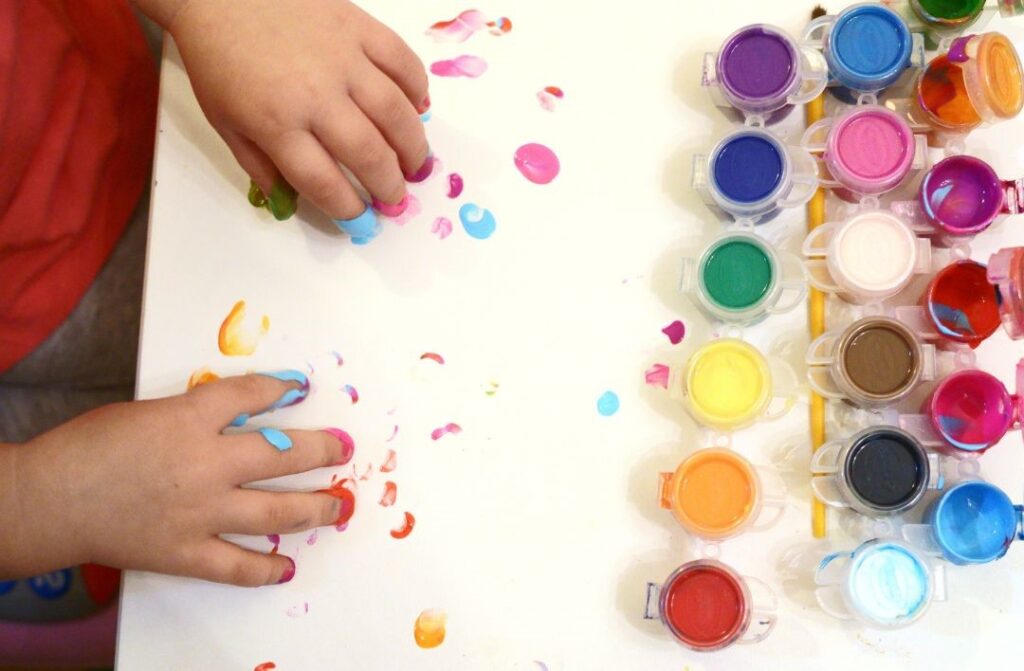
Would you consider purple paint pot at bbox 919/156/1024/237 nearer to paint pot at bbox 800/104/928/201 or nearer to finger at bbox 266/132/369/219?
paint pot at bbox 800/104/928/201

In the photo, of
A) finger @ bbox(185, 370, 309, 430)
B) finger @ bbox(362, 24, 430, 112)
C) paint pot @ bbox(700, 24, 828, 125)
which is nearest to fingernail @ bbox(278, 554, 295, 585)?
finger @ bbox(185, 370, 309, 430)

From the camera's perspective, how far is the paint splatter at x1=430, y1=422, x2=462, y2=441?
23.5 inches

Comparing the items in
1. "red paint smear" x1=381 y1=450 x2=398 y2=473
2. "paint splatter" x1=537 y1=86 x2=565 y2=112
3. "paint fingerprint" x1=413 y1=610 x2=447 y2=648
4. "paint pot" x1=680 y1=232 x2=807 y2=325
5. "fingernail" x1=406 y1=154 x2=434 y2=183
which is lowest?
"paint fingerprint" x1=413 y1=610 x2=447 y2=648

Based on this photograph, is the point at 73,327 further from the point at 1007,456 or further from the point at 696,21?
the point at 1007,456

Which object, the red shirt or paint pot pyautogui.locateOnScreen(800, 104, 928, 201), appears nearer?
paint pot pyautogui.locateOnScreen(800, 104, 928, 201)

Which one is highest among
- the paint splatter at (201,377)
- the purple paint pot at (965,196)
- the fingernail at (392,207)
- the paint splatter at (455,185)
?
the paint splatter at (455,185)

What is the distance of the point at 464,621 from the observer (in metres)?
0.57

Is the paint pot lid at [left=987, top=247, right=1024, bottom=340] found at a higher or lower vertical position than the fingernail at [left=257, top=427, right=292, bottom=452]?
higher

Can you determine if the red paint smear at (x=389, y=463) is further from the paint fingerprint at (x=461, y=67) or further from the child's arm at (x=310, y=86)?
the paint fingerprint at (x=461, y=67)

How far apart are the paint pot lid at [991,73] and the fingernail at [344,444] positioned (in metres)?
0.48

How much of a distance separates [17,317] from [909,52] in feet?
2.49

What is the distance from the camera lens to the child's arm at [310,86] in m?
0.58

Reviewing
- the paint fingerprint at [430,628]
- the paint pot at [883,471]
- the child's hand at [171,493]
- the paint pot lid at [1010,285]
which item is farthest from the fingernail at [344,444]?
the paint pot lid at [1010,285]

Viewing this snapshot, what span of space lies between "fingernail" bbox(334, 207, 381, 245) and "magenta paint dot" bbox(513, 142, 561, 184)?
4.5 inches
